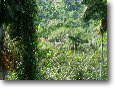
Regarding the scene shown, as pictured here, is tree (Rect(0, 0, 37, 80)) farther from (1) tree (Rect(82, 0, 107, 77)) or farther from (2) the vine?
(1) tree (Rect(82, 0, 107, 77))

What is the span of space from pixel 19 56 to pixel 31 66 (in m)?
0.27

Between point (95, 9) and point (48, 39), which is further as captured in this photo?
point (48, 39)

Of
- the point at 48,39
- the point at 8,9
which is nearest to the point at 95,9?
the point at 8,9

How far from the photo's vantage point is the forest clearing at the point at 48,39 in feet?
6.88

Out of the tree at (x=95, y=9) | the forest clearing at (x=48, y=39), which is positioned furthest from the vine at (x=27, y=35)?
the tree at (x=95, y=9)

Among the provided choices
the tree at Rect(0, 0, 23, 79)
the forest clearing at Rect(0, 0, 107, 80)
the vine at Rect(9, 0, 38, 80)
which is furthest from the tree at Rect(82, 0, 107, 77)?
the tree at Rect(0, 0, 23, 79)

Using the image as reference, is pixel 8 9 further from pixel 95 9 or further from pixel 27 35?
pixel 95 9

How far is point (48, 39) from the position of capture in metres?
6.36

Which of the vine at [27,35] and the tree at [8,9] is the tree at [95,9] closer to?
the vine at [27,35]

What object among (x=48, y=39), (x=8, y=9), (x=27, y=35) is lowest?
(x=48, y=39)

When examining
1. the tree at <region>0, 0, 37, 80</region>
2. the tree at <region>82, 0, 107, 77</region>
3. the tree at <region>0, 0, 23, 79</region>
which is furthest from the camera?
the tree at <region>82, 0, 107, 77</region>

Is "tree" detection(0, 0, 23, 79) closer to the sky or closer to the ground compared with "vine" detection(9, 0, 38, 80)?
closer to the sky

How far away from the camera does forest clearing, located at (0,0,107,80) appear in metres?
2.10
